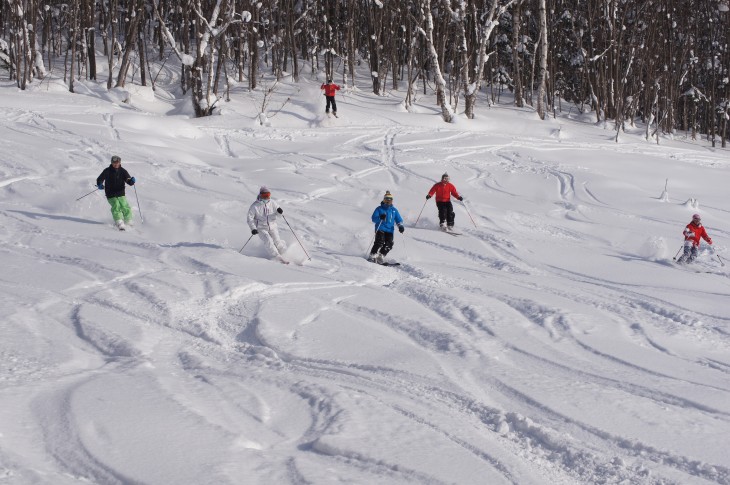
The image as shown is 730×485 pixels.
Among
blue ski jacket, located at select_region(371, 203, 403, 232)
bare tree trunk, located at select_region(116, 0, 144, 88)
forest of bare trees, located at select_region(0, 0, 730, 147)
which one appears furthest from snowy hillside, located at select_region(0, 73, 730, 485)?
forest of bare trees, located at select_region(0, 0, 730, 147)

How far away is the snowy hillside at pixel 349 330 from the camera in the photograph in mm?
5070

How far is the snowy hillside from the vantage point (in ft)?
16.6

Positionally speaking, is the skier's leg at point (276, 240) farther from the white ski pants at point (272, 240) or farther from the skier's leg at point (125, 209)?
the skier's leg at point (125, 209)

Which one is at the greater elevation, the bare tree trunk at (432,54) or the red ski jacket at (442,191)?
the bare tree trunk at (432,54)

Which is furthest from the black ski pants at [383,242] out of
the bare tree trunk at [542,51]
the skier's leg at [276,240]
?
the bare tree trunk at [542,51]

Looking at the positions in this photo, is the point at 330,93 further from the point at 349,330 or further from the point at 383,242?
the point at 349,330

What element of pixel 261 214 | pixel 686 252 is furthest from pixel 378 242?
pixel 686 252

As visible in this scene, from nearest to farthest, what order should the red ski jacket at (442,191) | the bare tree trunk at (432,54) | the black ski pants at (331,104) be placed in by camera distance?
the red ski jacket at (442,191) < the black ski pants at (331,104) < the bare tree trunk at (432,54)

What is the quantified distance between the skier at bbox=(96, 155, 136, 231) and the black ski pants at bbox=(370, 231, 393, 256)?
429 cm

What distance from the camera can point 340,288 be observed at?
9.85m

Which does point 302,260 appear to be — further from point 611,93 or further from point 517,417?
point 611,93

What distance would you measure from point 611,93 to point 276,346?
2968cm

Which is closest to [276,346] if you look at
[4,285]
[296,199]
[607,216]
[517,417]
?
[517,417]

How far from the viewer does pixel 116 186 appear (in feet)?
41.3
